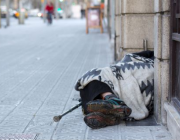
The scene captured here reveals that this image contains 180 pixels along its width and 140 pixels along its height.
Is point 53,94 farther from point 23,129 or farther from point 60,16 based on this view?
point 60,16

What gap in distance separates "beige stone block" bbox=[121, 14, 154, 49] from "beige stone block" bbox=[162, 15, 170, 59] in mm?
3417

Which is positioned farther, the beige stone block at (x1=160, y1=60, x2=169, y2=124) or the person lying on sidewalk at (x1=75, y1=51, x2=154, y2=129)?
the person lying on sidewalk at (x1=75, y1=51, x2=154, y2=129)

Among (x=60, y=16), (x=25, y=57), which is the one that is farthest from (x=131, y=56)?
(x=60, y=16)

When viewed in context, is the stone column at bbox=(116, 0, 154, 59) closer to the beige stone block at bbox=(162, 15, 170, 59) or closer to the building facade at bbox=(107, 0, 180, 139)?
the building facade at bbox=(107, 0, 180, 139)

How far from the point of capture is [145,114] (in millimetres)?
5191

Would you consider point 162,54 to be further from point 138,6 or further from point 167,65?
point 138,6

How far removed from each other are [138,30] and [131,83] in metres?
3.20

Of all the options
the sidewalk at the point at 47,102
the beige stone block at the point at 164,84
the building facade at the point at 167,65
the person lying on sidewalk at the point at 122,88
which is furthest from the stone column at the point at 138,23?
the beige stone block at the point at 164,84

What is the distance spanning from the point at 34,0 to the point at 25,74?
325ft

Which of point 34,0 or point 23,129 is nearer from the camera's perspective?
point 23,129

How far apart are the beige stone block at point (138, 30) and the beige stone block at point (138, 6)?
9 centimetres

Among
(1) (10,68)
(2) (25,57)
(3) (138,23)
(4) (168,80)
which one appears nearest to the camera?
(4) (168,80)

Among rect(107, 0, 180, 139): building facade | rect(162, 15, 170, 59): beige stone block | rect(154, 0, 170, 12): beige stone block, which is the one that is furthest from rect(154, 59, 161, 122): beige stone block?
rect(154, 0, 170, 12): beige stone block

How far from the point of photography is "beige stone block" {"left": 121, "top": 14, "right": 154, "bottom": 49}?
826cm
